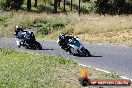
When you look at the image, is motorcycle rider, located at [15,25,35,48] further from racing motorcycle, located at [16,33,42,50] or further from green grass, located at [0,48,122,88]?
green grass, located at [0,48,122,88]

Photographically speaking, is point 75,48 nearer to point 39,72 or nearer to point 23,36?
point 23,36

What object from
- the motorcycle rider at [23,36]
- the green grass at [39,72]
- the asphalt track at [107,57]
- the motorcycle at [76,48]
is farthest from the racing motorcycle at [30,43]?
the green grass at [39,72]

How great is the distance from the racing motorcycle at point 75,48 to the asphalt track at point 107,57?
339 mm

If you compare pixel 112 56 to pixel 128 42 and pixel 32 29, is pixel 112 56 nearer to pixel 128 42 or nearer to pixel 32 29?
pixel 128 42

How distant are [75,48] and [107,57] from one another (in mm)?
1979

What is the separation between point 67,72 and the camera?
15742mm

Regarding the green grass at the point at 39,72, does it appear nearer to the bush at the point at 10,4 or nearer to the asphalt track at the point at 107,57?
the asphalt track at the point at 107,57

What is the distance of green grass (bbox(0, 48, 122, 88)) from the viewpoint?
44.2 ft

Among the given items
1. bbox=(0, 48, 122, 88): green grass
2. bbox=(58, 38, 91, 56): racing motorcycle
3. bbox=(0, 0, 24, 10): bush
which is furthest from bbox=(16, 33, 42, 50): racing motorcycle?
bbox=(0, 0, 24, 10): bush

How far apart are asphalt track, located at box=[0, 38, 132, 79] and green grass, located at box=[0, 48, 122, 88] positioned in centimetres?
125

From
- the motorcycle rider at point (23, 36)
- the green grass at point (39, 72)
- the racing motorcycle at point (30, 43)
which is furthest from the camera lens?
the motorcycle rider at point (23, 36)

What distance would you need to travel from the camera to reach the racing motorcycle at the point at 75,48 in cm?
2202

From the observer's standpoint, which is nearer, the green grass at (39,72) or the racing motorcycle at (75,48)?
the green grass at (39,72)

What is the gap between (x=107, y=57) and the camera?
69.8 ft
